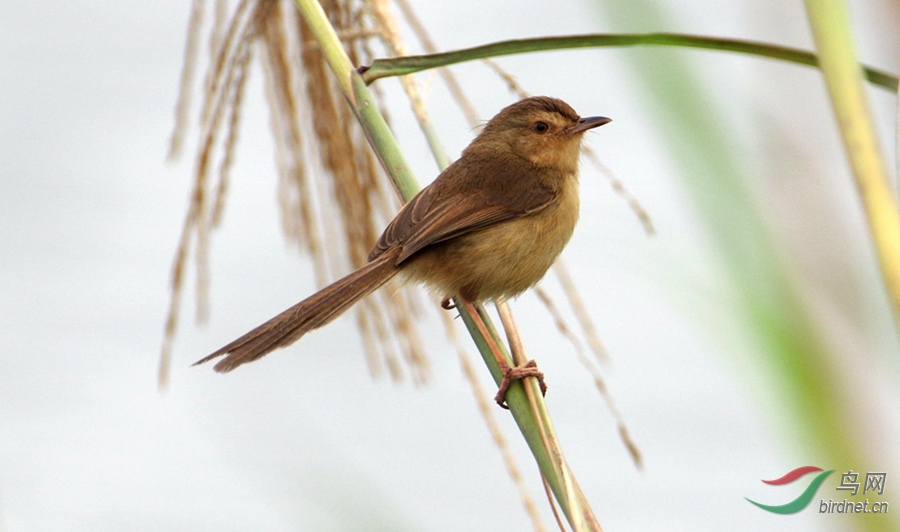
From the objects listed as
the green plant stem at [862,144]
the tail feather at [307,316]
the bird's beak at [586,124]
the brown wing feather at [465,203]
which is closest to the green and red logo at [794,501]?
the green plant stem at [862,144]

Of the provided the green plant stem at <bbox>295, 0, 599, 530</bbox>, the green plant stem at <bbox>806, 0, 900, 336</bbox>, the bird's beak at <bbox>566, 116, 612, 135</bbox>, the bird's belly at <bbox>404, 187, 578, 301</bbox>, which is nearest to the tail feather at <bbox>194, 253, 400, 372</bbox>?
the bird's belly at <bbox>404, 187, 578, 301</bbox>

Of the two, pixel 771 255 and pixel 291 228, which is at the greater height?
pixel 291 228

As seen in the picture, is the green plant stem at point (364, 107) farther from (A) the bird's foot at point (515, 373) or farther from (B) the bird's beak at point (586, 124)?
(B) the bird's beak at point (586, 124)

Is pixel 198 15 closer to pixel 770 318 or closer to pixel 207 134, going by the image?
pixel 207 134

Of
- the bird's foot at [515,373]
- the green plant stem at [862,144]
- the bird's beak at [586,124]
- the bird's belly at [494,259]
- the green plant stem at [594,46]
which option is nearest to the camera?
the green plant stem at [862,144]

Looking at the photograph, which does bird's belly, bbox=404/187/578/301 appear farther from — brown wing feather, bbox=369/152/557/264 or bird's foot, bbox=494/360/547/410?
bird's foot, bbox=494/360/547/410

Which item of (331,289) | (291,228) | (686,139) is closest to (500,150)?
(291,228)

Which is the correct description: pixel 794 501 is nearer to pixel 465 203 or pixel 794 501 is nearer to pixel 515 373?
pixel 515 373
